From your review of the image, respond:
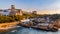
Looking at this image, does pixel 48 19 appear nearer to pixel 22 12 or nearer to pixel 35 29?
pixel 35 29

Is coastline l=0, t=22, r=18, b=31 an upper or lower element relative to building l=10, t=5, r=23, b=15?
lower

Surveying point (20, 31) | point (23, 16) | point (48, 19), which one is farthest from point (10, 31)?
point (48, 19)

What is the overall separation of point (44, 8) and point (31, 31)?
0.41 m

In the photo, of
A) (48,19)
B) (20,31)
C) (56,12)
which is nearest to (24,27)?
(20,31)

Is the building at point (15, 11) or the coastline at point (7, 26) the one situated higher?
the building at point (15, 11)

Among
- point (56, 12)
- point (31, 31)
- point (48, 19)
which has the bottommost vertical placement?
point (31, 31)

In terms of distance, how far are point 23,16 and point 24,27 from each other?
0.56 feet

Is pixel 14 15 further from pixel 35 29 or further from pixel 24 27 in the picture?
pixel 35 29

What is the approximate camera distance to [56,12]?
5.86 ft

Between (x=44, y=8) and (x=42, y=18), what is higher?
(x=44, y=8)

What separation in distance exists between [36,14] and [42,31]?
28 cm

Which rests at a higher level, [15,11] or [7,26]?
[15,11]

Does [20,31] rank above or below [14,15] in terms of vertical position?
below

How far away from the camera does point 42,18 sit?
1.78 meters
